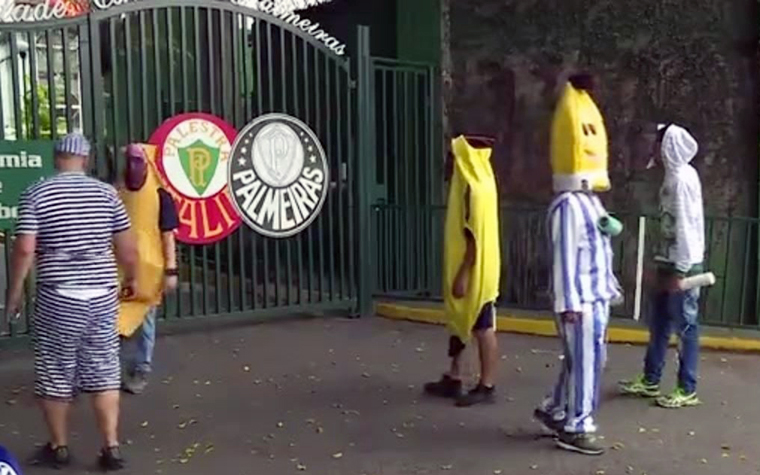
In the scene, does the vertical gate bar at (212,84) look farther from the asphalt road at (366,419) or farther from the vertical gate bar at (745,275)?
the vertical gate bar at (745,275)

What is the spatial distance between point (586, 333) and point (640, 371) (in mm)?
2278

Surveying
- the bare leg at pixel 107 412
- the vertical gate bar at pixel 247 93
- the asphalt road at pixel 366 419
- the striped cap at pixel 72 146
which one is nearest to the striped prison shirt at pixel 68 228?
the striped cap at pixel 72 146

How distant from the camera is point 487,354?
23.2ft

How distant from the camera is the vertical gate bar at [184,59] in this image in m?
9.12

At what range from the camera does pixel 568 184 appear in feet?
19.8

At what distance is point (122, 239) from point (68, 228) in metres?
0.35

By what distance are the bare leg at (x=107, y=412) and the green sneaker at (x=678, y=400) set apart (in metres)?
3.58

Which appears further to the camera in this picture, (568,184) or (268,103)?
(268,103)

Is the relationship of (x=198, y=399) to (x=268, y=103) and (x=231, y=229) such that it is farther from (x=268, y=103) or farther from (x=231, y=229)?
(x=268, y=103)

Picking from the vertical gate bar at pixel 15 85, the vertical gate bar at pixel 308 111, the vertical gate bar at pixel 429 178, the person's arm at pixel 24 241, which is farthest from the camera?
the vertical gate bar at pixel 429 178

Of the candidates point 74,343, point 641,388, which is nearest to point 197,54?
point 74,343

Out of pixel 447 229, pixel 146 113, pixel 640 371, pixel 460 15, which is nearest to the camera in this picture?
pixel 447 229

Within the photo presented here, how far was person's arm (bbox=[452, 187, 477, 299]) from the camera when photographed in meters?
6.92

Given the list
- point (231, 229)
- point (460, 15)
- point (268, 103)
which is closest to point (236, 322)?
point (231, 229)
